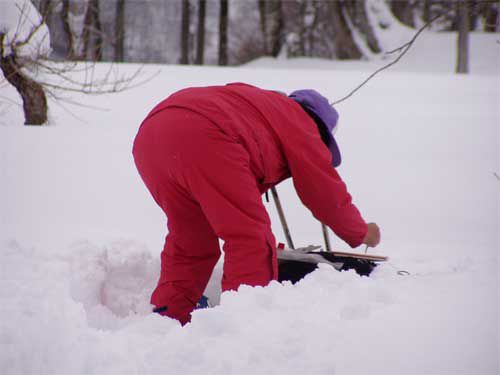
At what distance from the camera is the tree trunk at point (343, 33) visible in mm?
13867

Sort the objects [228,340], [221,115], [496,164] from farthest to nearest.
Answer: [496,164], [221,115], [228,340]

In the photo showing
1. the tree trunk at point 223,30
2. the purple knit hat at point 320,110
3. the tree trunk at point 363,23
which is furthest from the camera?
the tree trunk at point 223,30

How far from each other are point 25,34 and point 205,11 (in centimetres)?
1091

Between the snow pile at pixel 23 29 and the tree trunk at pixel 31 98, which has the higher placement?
the snow pile at pixel 23 29

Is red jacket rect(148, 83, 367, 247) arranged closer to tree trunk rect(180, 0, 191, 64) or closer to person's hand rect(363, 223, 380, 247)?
person's hand rect(363, 223, 380, 247)

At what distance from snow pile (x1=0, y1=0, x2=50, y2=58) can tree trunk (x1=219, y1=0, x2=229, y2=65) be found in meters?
9.96

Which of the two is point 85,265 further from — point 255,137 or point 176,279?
point 255,137

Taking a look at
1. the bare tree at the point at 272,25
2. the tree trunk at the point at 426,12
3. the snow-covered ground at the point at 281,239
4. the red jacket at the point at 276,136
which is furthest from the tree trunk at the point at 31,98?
the tree trunk at the point at 426,12

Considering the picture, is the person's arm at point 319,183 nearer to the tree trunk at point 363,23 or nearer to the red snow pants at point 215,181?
the red snow pants at point 215,181

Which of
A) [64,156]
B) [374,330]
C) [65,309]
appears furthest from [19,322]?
[64,156]

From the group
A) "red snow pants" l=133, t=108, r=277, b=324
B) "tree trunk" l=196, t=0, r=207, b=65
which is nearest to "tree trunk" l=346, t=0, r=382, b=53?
"tree trunk" l=196, t=0, r=207, b=65

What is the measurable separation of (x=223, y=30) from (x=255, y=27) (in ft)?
6.94

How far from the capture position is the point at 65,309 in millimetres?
1685

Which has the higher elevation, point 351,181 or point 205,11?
point 205,11
